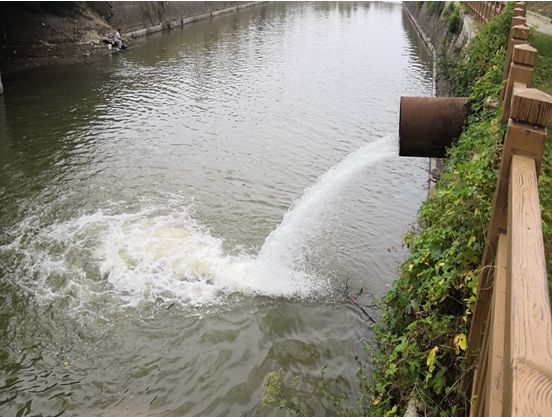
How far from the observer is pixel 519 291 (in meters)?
1.41

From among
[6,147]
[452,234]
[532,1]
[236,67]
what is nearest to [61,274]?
[452,234]

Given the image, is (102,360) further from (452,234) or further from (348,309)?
(452,234)

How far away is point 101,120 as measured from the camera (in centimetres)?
1608

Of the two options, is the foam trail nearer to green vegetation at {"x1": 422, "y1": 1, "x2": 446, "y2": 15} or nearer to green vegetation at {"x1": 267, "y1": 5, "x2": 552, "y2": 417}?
green vegetation at {"x1": 267, "y1": 5, "x2": 552, "y2": 417}

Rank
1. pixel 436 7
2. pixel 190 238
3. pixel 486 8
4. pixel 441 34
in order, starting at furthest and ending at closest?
pixel 436 7 → pixel 441 34 → pixel 486 8 → pixel 190 238

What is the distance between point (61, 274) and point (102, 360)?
7.37 ft

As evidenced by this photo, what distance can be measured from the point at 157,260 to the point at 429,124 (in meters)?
5.12

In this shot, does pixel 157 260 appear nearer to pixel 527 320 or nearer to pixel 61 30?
pixel 527 320

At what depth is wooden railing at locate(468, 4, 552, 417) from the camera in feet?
3.73

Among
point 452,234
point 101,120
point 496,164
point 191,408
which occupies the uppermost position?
point 496,164

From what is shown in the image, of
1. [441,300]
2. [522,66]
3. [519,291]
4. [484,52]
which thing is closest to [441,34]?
[484,52]

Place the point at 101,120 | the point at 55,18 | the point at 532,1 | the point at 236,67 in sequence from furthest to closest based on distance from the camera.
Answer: the point at 55,18 < the point at 236,67 < the point at 532,1 < the point at 101,120

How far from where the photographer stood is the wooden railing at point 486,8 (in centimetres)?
1383

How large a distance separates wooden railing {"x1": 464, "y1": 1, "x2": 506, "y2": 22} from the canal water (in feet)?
11.7
